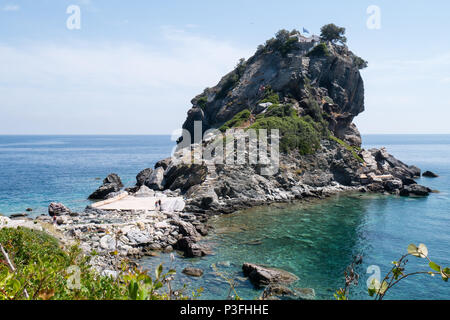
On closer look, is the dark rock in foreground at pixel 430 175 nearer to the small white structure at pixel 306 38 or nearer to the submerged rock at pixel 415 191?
the submerged rock at pixel 415 191

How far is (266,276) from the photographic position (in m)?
20.4

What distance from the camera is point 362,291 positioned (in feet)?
64.7

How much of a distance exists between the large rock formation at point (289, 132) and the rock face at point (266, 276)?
4964 mm

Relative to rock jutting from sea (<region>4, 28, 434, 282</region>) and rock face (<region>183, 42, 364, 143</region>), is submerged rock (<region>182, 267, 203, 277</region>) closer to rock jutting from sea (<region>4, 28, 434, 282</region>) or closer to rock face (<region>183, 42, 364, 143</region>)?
rock jutting from sea (<region>4, 28, 434, 282</region>)

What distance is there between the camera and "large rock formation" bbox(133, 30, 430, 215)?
4472 cm

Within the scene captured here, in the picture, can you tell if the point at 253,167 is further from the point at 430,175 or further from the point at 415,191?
the point at 430,175

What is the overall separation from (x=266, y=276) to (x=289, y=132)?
37.2m

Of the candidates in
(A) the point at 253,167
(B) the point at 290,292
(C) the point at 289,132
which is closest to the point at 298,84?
(C) the point at 289,132

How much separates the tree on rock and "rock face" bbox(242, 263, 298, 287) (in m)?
71.0

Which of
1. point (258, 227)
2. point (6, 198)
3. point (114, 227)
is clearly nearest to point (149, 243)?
point (114, 227)

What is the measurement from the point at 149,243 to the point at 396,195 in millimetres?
41565

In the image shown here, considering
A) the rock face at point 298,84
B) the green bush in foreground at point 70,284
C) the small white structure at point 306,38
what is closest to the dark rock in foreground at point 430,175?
the rock face at point 298,84

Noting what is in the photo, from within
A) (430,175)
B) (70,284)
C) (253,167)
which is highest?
(70,284)
